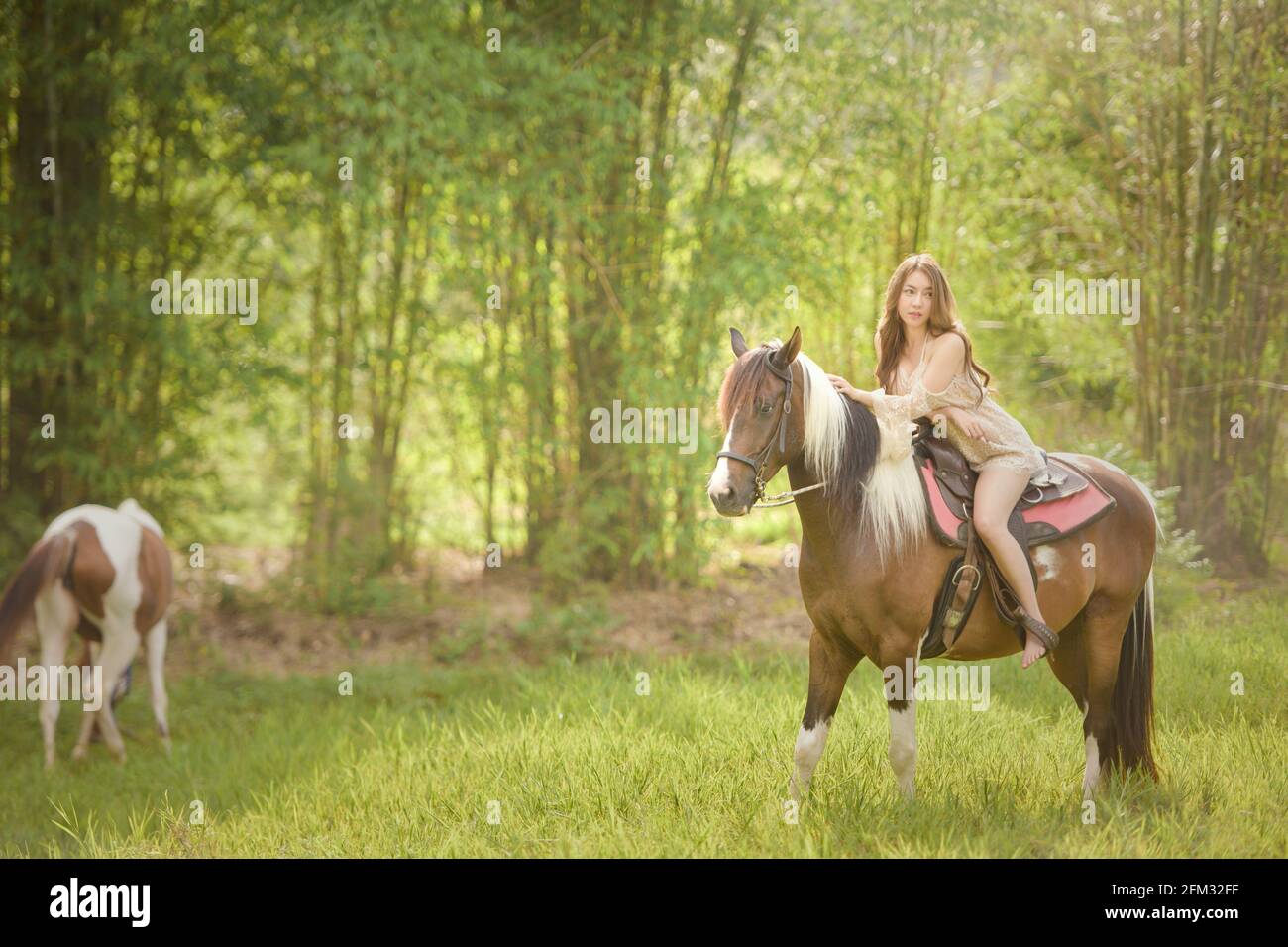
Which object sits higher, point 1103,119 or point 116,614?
point 1103,119

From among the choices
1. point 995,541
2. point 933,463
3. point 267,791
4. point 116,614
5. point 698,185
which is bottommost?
point 267,791

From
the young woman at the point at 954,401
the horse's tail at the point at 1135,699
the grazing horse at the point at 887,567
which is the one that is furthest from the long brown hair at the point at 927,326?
the horse's tail at the point at 1135,699

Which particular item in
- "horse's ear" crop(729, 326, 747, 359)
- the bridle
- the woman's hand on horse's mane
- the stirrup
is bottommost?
the stirrup

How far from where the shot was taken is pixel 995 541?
9.86 ft

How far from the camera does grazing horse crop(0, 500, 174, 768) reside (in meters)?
4.97

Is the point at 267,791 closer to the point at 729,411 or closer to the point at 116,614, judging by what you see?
the point at 116,614

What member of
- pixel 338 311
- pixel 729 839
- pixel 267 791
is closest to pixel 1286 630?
pixel 729 839

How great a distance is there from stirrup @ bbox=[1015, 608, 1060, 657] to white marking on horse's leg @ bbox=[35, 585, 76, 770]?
4.45 m

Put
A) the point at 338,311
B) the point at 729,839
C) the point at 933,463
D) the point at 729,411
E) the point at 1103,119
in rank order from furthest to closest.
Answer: the point at 338,311, the point at 1103,119, the point at 933,463, the point at 729,839, the point at 729,411

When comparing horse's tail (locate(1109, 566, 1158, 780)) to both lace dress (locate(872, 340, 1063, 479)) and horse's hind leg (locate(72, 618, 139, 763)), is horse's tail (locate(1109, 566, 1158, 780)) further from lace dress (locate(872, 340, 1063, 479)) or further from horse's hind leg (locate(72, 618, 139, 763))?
horse's hind leg (locate(72, 618, 139, 763))

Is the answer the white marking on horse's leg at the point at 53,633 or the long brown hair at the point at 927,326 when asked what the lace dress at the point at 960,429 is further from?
the white marking on horse's leg at the point at 53,633

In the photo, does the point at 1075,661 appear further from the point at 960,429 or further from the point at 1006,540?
the point at 960,429

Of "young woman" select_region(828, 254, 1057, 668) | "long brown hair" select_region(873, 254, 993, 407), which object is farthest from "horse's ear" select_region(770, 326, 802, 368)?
"long brown hair" select_region(873, 254, 993, 407)
